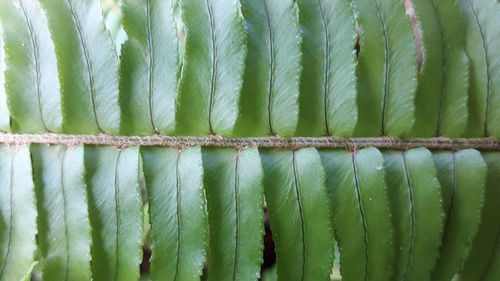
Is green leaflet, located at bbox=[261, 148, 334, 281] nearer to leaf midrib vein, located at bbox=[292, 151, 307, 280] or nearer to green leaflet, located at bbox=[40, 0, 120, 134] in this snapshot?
leaf midrib vein, located at bbox=[292, 151, 307, 280]

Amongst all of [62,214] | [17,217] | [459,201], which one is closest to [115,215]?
[62,214]

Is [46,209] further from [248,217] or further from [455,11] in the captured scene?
[455,11]

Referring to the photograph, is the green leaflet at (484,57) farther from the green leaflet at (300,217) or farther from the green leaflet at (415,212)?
the green leaflet at (300,217)

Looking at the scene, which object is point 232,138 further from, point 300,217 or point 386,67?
point 386,67

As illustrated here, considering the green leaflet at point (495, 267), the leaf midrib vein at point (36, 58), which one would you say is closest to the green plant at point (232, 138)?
the leaf midrib vein at point (36, 58)

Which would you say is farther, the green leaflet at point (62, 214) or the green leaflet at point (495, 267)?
the green leaflet at point (495, 267)

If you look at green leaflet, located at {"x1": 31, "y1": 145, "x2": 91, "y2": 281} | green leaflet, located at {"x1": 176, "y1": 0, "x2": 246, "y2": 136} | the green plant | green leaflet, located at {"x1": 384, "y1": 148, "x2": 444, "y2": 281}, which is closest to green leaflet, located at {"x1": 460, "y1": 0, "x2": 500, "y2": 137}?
the green plant
